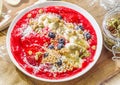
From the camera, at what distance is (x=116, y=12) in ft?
4.27

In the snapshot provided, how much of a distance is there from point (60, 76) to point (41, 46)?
147mm

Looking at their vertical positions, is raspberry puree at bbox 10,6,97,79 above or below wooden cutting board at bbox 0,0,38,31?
below

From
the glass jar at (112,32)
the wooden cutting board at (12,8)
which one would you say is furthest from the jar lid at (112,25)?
the wooden cutting board at (12,8)

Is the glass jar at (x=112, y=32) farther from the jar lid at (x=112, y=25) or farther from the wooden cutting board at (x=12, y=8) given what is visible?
the wooden cutting board at (x=12, y=8)

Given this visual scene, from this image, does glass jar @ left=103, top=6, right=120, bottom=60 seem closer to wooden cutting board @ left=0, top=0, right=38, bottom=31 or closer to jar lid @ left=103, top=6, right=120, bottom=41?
jar lid @ left=103, top=6, right=120, bottom=41

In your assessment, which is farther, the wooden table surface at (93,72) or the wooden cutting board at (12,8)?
the wooden cutting board at (12,8)

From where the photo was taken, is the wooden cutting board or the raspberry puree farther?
the wooden cutting board

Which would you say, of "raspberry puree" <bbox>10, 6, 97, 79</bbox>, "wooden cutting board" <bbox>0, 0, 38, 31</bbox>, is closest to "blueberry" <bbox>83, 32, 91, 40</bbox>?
"raspberry puree" <bbox>10, 6, 97, 79</bbox>

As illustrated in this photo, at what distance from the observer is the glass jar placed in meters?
1.24

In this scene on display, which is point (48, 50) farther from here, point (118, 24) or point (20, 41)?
point (118, 24)

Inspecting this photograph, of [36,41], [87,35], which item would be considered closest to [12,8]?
[36,41]

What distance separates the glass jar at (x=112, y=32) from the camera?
1241 mm

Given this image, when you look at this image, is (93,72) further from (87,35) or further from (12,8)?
(12,8)

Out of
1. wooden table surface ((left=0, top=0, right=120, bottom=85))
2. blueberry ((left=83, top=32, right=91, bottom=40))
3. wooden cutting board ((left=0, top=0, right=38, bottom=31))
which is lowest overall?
wooden table surface ((left=0, top=0, right=120, bottom=85))
